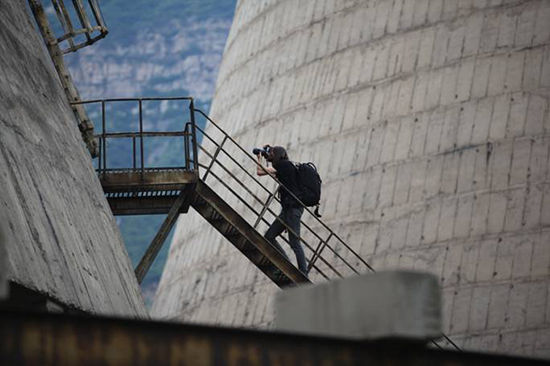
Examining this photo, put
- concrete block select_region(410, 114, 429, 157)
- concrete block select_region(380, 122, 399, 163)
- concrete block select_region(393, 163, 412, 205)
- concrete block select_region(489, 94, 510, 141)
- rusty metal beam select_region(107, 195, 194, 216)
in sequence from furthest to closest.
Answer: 1. concrete block select_region(380, 122, 399, 163)
2. concrete block select_region(410, 114, 429, 157)
3. concrete block select_region(393, 163, 412, 205)
4. concrete block select_region(489, 94, 510, 141)
5. rusty metal beam select_region(107, 195, 194, 216)

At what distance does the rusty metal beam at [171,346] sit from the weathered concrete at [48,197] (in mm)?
2461

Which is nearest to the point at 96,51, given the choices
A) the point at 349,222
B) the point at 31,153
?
the point at 349,222

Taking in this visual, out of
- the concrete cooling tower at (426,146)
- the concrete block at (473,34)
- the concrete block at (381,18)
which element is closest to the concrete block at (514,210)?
the concrete cooling tower at (426,146)

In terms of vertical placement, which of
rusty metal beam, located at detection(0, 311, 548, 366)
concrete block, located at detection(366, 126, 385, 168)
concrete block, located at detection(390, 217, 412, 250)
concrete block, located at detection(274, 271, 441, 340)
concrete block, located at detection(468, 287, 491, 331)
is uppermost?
concrete block, located at detection(366, 126, 385, 168)

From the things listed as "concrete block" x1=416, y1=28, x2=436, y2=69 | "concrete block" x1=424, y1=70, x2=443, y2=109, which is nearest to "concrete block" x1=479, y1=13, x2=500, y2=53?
"concrete block" x1=424, y1=70, x2=443, y2=109

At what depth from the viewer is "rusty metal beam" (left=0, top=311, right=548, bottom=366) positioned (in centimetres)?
444

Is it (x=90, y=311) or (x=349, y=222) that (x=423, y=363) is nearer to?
(x=90, y=311)

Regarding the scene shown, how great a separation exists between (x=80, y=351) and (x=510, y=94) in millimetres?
12463

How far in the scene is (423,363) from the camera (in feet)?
15.5

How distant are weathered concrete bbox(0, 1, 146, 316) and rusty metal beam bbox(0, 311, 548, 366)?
8.08 feet

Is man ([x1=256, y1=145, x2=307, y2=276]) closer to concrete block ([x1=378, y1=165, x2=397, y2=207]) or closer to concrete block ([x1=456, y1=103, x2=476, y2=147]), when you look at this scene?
concrete block ([x1=378, y1=165, x2=397, y2=207])

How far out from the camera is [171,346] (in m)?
4.61

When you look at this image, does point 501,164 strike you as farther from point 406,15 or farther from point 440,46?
point 406,15

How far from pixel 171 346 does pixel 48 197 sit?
465 cm
